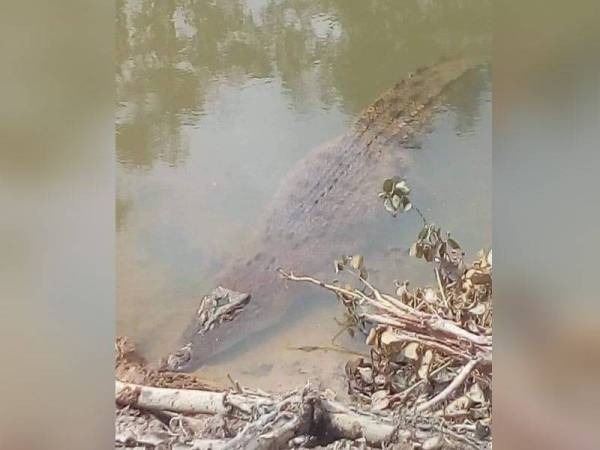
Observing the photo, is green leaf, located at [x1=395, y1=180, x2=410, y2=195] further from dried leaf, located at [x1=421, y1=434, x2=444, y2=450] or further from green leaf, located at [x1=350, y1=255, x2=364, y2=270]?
dried leaf, located at [x1=421, y1=434, x2=444, y2=450]

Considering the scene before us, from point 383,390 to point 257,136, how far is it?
0.49m

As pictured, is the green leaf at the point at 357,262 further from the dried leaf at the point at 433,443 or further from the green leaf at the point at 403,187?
the dried leaf at the point at 433,443

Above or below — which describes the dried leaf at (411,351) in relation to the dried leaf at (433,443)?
above

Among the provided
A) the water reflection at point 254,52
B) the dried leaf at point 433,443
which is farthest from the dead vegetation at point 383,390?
the water reflection at point 254,52

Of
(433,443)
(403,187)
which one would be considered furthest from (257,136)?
(433,443)

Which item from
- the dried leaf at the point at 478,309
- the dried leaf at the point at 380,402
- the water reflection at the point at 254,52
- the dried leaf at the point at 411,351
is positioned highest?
the water reflection at the point at 254,52

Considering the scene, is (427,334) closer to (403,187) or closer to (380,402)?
(380,402)

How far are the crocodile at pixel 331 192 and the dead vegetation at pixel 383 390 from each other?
Answer: 36 mm

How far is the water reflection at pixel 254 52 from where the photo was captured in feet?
4.65

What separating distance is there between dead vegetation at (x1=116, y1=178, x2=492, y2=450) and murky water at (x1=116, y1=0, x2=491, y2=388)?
1.2 inches

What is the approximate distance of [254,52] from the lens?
4.66 feet
